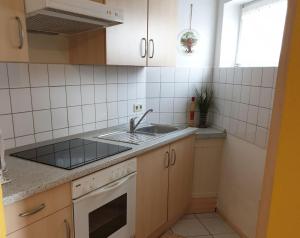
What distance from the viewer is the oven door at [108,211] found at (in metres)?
1.32

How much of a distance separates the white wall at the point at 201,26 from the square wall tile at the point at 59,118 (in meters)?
1.26

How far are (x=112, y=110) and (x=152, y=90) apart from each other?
51 centimetres

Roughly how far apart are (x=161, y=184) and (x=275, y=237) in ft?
4.68

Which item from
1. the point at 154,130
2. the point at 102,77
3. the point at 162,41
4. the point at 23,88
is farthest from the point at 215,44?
the point at 23,88

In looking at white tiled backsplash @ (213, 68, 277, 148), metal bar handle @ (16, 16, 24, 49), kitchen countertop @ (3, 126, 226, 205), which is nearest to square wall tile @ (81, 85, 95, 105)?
kitchen countertop @ (3, 126, 226, 205)

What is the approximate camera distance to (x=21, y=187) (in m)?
1.06

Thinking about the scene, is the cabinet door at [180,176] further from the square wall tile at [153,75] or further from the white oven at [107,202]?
the square wall tile at [153,75]

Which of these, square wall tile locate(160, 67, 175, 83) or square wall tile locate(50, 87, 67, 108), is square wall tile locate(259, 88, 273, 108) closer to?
square wall tile locate(160, 67, 175, 83)

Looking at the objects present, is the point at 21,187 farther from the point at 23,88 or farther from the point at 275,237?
the point at 275,237

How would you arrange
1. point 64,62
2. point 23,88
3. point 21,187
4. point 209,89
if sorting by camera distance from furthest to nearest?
point 209,89 < point 64,62 < point 23,88 < point 21,187

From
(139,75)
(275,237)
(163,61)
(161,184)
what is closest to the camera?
(275,237)

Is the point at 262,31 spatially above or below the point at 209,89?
above

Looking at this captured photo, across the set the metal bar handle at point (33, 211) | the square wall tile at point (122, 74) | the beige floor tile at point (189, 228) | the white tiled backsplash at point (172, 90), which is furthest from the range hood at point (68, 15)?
the beige floor tile at point (189, 228)

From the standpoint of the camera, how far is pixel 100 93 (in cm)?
208
